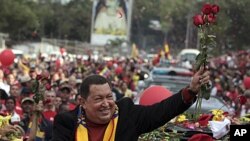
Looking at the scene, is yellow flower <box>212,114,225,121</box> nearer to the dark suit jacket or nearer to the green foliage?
the dark suit jacket

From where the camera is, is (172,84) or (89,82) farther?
(172,84)

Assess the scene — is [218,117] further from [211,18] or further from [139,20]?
[139,20]

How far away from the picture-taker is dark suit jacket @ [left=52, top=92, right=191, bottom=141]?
4.46 metres

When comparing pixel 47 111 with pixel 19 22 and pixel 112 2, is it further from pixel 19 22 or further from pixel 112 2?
pixel 112 2

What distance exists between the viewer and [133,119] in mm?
4562

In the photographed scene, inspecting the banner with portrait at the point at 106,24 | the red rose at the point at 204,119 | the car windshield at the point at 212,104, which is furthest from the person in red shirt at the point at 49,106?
the banner with portrait at the point at 106,24

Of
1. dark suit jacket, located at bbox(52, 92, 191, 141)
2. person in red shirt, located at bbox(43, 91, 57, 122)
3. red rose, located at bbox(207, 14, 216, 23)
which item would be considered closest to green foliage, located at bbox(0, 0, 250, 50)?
person in red shirt, located at bbox(43, 91, 57, 122)

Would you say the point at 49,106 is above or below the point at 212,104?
above

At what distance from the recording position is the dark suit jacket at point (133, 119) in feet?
14.6

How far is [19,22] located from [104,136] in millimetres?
46846

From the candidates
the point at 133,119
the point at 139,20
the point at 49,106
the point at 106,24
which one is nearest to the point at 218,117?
the point at 133,119

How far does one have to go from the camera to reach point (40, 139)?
321 inches

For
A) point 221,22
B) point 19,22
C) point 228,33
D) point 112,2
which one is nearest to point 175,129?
point 221,22

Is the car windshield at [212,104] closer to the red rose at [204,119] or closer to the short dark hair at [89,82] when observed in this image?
the red rose at [204,119]
